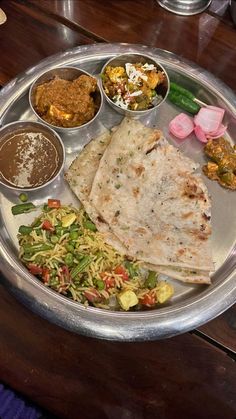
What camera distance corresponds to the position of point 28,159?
3.27 meters

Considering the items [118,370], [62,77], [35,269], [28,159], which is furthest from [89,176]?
[118,370]

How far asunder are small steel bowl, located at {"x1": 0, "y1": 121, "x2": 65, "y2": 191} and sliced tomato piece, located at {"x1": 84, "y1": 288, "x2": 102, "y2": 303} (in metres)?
0.77

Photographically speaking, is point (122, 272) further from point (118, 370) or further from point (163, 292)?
point (118, 370)

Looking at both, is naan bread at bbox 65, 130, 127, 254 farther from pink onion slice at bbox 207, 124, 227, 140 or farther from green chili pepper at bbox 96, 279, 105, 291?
pink onion slice at bbox 207, 124, 227, 140

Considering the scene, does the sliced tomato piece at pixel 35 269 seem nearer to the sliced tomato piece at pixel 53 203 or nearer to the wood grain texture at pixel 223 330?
the sliced tomato piece at pixel 53 203

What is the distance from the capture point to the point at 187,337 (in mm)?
3049

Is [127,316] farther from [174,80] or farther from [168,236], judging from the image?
[174,80]

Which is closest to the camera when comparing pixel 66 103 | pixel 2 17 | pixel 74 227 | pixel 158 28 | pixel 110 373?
pixel 110 373

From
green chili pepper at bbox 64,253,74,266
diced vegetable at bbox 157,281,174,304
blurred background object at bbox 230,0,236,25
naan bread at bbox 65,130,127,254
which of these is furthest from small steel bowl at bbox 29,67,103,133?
blurred background object at bbox 230,0,236,25

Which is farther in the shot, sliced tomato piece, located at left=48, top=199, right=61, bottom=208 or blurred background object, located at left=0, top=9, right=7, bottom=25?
blurred background object, located at left=0, top=9, right=7, bottom=25

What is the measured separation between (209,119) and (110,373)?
6.56 feet

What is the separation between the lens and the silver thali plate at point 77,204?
9.41ft

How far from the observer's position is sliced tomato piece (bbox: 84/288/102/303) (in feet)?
9.70

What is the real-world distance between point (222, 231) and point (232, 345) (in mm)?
781
